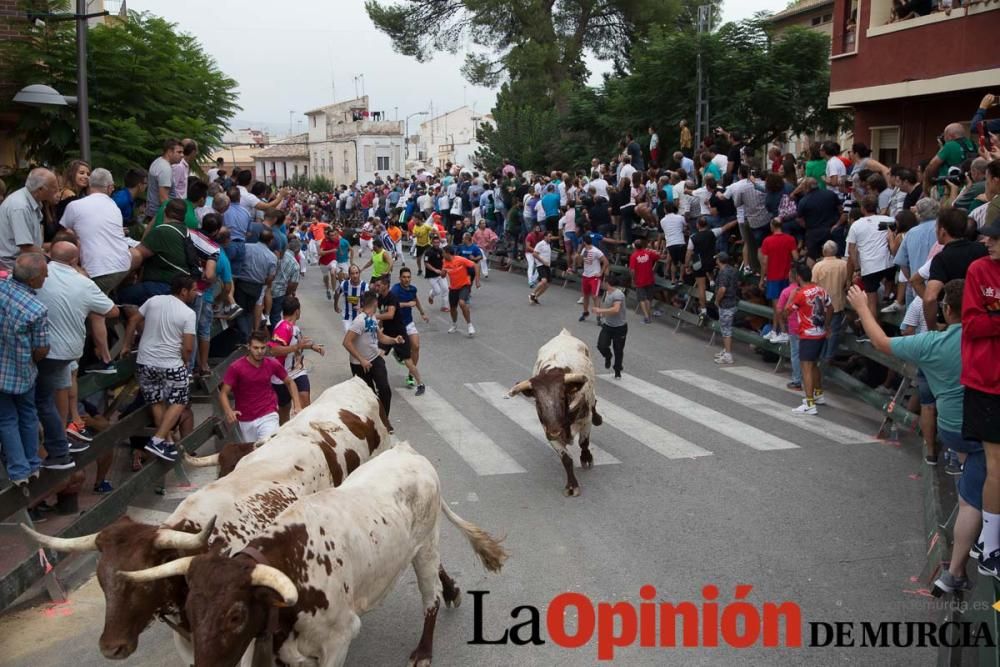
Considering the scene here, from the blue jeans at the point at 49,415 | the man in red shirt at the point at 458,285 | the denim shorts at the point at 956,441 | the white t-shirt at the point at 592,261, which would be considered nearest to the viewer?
the denim shorts at the point at 956,441

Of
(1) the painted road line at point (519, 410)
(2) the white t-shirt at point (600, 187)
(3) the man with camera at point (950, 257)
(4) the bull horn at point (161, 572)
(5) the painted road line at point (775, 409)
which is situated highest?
(2) the white t-shirt at point (600, 187)

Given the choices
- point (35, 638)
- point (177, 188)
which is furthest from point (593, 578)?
point (177, 188)

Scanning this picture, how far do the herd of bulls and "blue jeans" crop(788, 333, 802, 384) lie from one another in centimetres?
793

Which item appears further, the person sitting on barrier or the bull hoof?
the bull hoof

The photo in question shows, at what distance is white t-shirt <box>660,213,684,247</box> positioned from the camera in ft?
64.2

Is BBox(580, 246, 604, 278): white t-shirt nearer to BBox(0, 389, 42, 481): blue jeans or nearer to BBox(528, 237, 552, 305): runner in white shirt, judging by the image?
BBox(528, 237, 552, 305): runner in white shirt

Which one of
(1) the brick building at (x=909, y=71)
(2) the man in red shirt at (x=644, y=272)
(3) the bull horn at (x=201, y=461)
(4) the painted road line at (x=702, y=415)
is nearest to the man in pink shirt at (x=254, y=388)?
(3) the bull horn at (x=201, y=461)

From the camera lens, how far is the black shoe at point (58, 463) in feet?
27.1

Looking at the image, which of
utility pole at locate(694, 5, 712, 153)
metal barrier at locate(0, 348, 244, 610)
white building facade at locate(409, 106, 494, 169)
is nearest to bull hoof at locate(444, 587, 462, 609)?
metal barrier at locate(0, 348, 244, 610)

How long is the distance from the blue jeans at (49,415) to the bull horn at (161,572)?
12.3 feet

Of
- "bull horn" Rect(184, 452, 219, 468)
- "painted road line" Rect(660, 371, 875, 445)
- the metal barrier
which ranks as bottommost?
"painted road line" Rect(660, 371, 875, 445)

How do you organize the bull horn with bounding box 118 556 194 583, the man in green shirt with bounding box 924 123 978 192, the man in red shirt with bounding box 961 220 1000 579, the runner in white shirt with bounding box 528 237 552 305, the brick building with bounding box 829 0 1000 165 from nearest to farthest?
1. the bull horn with bounding box 118 556 194 583
2. the man in red shirt with bounding box 961 220 1000 579
3. the man in green shirt with bounding box 924 123 978 192
4. the brick building with bounding box 829 0 1000 165
5. the runner in white shirt with bounding box 528 237 552 305

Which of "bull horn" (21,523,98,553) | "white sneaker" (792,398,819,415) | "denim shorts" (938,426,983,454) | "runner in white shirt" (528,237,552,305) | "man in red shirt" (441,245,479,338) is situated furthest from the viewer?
"runner in white shirt" (528,237,552,305)

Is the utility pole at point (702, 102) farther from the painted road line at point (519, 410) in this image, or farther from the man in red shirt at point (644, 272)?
the painted road line at point (519, 410)
